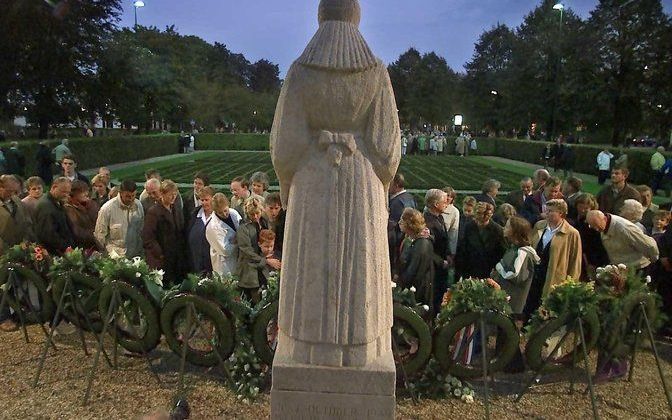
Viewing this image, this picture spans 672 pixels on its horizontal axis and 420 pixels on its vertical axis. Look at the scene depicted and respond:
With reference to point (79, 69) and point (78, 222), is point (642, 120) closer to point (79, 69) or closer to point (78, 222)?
point (79, 69)

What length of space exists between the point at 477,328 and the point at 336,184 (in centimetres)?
281

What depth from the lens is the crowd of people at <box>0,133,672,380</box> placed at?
250 inches

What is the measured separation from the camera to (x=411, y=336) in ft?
18.6

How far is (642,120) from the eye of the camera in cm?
3791

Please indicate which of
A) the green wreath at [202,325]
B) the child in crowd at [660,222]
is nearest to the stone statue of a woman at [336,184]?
the green wreath at [202,325]

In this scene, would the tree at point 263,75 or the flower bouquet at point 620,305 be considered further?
the tree at point 263,75

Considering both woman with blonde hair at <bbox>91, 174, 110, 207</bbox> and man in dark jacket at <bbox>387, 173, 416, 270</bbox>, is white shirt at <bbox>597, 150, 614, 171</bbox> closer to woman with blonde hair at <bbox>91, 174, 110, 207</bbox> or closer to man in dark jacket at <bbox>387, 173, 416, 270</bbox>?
man in dark jacket at <bbox>387, 173, 416, 270</bbox>

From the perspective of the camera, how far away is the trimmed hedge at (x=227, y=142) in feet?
155

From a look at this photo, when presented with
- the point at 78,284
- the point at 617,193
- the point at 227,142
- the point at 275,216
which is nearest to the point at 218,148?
the point at 227,142

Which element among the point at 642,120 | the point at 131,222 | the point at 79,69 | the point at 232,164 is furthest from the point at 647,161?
the point at 79,69

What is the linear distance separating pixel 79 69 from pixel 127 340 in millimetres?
33054

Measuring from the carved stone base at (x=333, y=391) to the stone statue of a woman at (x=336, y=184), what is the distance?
0.07 m

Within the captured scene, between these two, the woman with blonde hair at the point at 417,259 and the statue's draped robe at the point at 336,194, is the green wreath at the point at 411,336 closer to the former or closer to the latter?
the woman with blonde hair at the point at 417,259

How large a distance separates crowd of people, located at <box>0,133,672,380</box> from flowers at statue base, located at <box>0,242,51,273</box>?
0.97 ft
